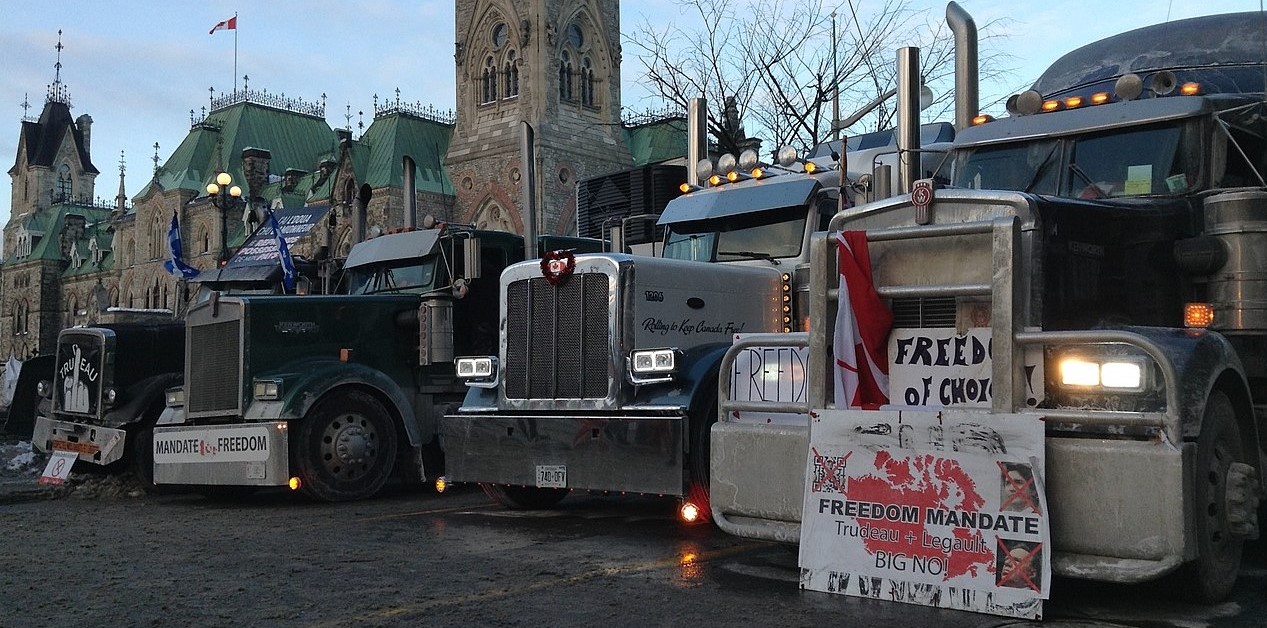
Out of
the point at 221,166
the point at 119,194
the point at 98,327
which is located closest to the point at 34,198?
the point at 119,194

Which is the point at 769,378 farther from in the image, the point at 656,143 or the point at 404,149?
the point at 404,149

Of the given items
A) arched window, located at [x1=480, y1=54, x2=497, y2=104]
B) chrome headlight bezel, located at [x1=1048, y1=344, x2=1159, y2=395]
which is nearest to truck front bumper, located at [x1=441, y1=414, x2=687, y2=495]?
chrome headlight bezel, located at [x1=1048, y1=344, x2=1159, y2=395]

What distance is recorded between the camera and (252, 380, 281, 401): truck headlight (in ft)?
37.2

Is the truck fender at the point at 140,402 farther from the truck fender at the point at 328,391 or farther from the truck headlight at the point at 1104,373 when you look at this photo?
Answer: the truck headlight at the point at 1104,373

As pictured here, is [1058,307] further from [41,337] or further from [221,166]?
[41,337]

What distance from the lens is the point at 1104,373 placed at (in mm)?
5668

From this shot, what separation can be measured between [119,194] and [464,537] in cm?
12227

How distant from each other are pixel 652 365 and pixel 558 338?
983mm

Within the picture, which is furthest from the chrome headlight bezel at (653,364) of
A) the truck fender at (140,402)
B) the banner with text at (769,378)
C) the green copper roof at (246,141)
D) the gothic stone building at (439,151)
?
the green copper roof at (246,141)

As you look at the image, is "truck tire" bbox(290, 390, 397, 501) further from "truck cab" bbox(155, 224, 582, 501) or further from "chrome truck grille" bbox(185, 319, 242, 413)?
"chrome truck grille" bbox(185, 319, 242, 413)

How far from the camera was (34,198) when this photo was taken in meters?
110

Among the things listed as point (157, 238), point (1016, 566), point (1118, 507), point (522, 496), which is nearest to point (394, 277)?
point (522, 496)

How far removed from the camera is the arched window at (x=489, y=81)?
211 feet

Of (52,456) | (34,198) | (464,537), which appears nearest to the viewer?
(464,537)
